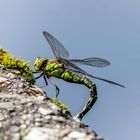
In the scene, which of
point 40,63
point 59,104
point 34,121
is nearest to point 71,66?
point 40,63

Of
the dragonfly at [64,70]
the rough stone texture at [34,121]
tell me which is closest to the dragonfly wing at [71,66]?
the dragonfly at [64,70]

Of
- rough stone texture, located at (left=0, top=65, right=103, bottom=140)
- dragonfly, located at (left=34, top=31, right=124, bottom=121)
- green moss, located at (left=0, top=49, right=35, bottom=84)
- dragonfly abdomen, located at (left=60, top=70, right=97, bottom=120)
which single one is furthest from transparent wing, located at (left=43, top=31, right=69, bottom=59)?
rough stone texture, located at (left=0, top=65, right=103, bottom=140)

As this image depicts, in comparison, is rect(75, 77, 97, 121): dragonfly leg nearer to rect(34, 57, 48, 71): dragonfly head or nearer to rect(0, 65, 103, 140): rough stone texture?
rect(34, 57, 48, 71): dragonfly head

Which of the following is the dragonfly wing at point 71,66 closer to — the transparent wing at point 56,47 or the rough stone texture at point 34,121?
the transparent wing at point 56,47

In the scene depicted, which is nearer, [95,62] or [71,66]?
[71,66]

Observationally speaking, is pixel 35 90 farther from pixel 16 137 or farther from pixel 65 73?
pixel 16 137

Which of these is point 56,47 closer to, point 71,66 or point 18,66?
point 71,66
